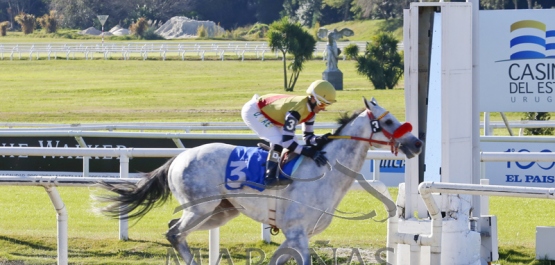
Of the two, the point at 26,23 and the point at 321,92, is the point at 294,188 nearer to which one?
the point at 321,92

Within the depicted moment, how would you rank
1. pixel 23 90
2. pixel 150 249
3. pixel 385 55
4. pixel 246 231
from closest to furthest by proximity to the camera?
pixel 150 249, pixel 246 231, pixel 385 55, pixel 23 90

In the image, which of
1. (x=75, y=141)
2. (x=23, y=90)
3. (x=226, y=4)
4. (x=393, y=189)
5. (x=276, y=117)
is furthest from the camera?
(x=226, y=4)

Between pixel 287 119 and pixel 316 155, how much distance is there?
262 millimetres

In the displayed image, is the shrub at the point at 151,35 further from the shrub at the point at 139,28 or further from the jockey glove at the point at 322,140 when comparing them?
the jockey glove at the point at 322,140

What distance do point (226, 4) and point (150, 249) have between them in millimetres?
55838

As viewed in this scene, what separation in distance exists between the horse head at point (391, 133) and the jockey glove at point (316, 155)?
11.1 inches

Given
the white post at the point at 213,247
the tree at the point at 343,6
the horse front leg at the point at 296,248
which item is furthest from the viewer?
the tree at the point at 343,6

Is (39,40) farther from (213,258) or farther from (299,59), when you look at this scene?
(213,258)

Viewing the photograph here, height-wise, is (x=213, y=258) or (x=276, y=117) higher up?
(x=276, y=117)

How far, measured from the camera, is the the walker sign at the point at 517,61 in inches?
442

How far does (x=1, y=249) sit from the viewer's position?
6727 millimetres

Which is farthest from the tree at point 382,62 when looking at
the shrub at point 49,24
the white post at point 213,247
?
the shrub at point 49,24

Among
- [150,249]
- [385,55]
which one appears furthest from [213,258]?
[385,55]

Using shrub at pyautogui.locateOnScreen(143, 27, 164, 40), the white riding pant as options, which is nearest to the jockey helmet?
the white riding pant
